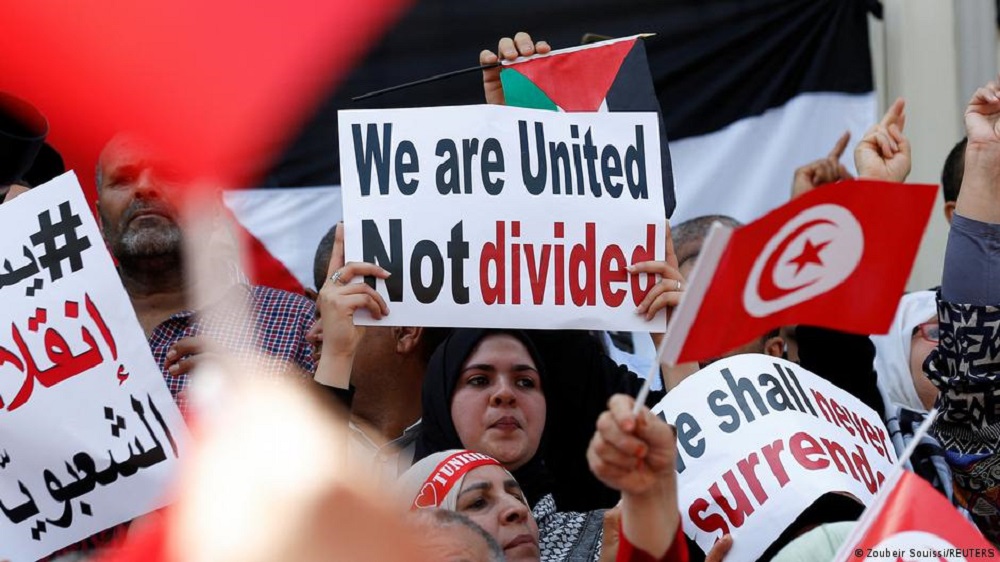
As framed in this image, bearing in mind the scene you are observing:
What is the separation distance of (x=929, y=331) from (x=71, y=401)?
7.81 feet

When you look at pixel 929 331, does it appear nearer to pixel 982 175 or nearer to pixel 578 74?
pixel 982 175

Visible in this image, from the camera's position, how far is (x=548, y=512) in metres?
4.01

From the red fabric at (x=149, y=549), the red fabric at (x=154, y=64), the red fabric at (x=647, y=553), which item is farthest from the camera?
the red fabric at (x=154, y=64)

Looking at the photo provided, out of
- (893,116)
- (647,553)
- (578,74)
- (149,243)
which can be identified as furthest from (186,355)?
(893,116)

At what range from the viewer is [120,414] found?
3.66m

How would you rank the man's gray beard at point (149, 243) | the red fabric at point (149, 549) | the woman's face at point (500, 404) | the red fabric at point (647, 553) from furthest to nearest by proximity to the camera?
the man's gray beard at point (149, 243) → the woman's face at point (500, 404) → the red fabric at point (647, 553) → the red fabric at point (149, 549)

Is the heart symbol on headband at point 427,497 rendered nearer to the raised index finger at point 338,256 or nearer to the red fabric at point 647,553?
the raised index finger at point 338,256

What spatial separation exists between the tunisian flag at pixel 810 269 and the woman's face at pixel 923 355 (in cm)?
179

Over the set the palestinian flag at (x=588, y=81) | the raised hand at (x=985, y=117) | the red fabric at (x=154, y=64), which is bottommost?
the raised hand at (x=985, y=117)

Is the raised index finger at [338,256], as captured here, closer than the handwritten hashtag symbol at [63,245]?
No

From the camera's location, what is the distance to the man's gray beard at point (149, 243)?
4.55 m

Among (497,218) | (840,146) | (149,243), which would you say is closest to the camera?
(497,218)

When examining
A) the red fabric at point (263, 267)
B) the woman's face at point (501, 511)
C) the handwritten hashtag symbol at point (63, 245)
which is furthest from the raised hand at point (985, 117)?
the red fabric at point (263, 267)

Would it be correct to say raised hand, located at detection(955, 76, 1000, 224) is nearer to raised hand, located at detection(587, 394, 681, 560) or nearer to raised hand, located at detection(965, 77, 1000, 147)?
raised hand, located at detection(965, 77, 1000, 147)
